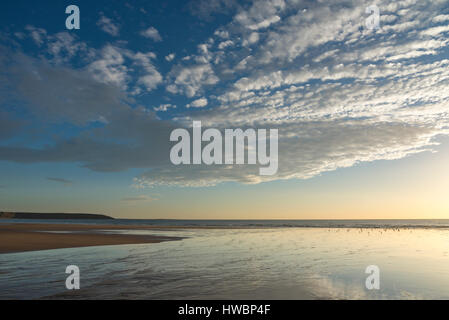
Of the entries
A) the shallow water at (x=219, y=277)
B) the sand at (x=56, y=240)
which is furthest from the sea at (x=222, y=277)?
the sand at (x=56, y=240)

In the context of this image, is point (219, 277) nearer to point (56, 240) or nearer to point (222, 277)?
point (222, 277)

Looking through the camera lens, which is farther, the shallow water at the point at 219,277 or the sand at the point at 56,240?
the sand at the point at 56,240

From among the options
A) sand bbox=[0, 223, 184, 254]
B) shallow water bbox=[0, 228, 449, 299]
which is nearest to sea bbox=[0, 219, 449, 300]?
shallow water bbox=[0, 228, 449, 299]

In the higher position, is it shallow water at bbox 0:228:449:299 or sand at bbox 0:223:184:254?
shallow water at bbox 0:228:449:299

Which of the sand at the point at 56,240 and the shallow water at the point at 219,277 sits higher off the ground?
the shallow water at the point at 219,277

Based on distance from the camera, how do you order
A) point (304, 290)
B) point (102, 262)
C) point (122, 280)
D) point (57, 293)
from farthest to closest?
point (102, 262), point (122, 280), point (304, 290), point (57, 293)

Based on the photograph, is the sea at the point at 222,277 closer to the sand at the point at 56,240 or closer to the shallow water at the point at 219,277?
the shallow water at the point at 219,277

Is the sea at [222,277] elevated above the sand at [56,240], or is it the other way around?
the sea at [222,277]

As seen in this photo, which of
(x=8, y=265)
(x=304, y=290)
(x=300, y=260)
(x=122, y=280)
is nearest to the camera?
(x=304, y=290)

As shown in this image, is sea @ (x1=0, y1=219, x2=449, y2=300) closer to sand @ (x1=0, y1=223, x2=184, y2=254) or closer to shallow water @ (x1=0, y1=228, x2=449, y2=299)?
shallow water @ (x1=0, y1=228, x2=449, y2=299)
